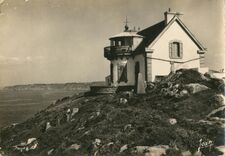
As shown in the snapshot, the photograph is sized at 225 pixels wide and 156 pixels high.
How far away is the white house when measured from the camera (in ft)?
61.3

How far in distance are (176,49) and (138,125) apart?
7619 mm

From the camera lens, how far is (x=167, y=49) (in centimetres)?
1891

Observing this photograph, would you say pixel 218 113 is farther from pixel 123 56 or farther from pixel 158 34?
pixel 123 56

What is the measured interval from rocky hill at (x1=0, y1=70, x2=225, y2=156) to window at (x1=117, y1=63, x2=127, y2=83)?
9.25ft

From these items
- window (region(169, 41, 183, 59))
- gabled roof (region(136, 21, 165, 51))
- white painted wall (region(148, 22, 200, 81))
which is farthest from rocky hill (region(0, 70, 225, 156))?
gabled roof (region(136, 21, 165, 51))

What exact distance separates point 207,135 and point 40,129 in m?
7.14

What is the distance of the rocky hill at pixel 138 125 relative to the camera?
10953 millimetres

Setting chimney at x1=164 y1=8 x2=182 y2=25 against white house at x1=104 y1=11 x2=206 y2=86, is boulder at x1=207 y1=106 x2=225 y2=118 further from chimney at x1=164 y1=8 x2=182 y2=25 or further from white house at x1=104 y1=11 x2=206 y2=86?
chimney at x1=164 y1=8 x2=182 y2=25

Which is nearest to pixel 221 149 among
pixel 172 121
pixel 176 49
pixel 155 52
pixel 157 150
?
pixel 157 150

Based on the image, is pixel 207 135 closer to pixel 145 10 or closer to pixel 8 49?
pixel 145 10

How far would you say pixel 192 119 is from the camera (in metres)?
12.6

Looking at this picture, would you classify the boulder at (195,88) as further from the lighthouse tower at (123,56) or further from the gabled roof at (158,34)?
the lighthouse tower at (123,56)

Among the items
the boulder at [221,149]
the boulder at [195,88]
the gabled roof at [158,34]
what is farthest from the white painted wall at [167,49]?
the boulder at [221,149]

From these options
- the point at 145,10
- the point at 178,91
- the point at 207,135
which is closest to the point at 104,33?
the point at 145,10
